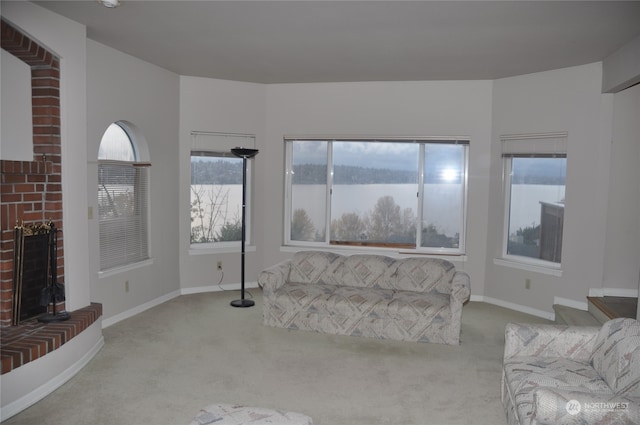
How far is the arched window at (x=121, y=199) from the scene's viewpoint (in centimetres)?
503

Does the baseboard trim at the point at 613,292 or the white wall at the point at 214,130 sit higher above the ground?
the white wall at the point at 214,130

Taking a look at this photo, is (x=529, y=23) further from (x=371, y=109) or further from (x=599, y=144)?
(x=371, y=109)

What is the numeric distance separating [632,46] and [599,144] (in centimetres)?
110

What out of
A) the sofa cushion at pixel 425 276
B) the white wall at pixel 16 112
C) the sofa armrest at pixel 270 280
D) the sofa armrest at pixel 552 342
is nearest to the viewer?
the sofa armrest at pixel 552 342

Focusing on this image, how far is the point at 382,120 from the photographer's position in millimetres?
6395

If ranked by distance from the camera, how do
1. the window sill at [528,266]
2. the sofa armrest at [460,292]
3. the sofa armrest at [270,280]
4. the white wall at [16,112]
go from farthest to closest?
the window sill at [528,266]
the sofa armrest at [270,280]
the sofa armrest at [460,292]
the white wall at [16,112]

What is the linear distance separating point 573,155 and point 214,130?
410 centimetres

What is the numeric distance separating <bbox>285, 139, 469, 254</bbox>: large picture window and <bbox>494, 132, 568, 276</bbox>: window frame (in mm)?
493

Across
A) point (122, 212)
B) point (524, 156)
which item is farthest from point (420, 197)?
point (122, 212)

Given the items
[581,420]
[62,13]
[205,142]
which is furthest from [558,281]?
[62,13]

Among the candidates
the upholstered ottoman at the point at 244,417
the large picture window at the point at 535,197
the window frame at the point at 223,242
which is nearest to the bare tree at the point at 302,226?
the window frame at the point at 223,242

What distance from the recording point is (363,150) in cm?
662

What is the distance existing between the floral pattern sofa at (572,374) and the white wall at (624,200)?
218 centimetres

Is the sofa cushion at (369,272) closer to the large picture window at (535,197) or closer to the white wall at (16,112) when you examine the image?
the large picture window at (535,197)
